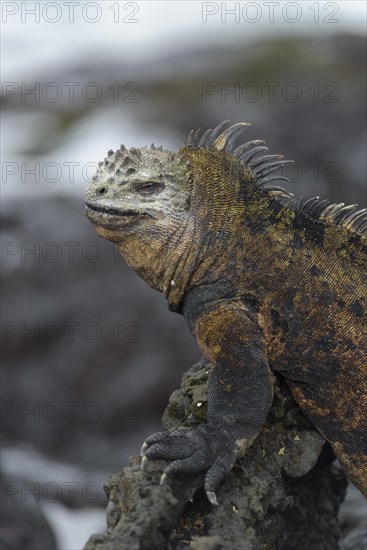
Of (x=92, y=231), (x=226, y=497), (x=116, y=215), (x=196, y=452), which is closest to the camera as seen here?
(x=196, y=452)

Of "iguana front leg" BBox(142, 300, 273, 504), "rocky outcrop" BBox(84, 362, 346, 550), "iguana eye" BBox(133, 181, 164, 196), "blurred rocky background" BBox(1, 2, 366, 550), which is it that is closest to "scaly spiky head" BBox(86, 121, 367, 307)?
"iguana eye" BBox(133, 181, 164, 196)

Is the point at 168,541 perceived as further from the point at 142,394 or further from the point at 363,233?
the point at 142,394

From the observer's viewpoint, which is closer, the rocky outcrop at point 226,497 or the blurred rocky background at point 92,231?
the rocky outcrop at point 226,497

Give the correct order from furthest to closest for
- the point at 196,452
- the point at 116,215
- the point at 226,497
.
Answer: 1. the point at 116,215
2. the point at 226,497
3. the point at 196,452

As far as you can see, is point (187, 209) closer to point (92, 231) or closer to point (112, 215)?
point (112, 215)

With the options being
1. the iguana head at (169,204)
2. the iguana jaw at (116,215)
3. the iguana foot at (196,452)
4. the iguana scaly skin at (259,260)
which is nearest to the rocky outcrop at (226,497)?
the iguana foot at (196,452)

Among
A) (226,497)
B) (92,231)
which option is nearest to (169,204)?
(226,497)

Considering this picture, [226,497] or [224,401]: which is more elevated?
[224,401]

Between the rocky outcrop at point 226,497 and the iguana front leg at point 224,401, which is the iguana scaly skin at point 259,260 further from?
the rocky outcrop at point 226,497
